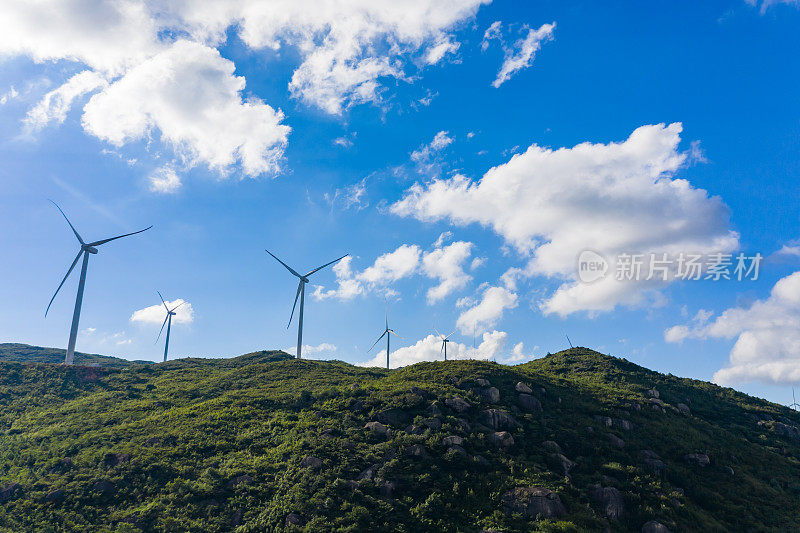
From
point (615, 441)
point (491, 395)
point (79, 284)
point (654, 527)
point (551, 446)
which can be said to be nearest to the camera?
point (654, 527)

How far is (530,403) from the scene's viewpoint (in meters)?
61.8

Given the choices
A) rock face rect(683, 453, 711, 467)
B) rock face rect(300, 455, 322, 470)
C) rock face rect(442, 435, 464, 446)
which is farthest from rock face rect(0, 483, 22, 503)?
rock face rect(683, 453, 711, 467)

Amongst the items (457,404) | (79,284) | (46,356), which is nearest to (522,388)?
(457,404)

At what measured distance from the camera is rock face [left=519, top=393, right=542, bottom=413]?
61.1m

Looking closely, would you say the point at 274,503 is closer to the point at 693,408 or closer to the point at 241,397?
the point at 241,397

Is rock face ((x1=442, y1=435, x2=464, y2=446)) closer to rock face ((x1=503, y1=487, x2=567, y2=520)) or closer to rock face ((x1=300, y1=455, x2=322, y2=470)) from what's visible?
rock face ((x1=503, y1=487, x2=567, y2=520))

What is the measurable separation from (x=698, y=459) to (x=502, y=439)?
23498 mm

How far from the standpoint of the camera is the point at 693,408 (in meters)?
76.3

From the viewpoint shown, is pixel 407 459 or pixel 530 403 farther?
pixel 530 403

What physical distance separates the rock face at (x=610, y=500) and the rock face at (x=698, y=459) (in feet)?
51.2

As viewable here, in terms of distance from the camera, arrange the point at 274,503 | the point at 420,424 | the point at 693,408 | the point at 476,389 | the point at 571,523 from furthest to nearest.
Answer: the point at 693,408, the point at 476,389, the point at 420,424, the point at 274,503, the point at 571,523

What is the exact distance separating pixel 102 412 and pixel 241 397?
21.2 metres

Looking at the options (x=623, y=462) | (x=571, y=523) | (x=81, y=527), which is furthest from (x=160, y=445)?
(x=623, y=462)

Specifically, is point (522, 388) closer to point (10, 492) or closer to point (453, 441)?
point (453, 441)
